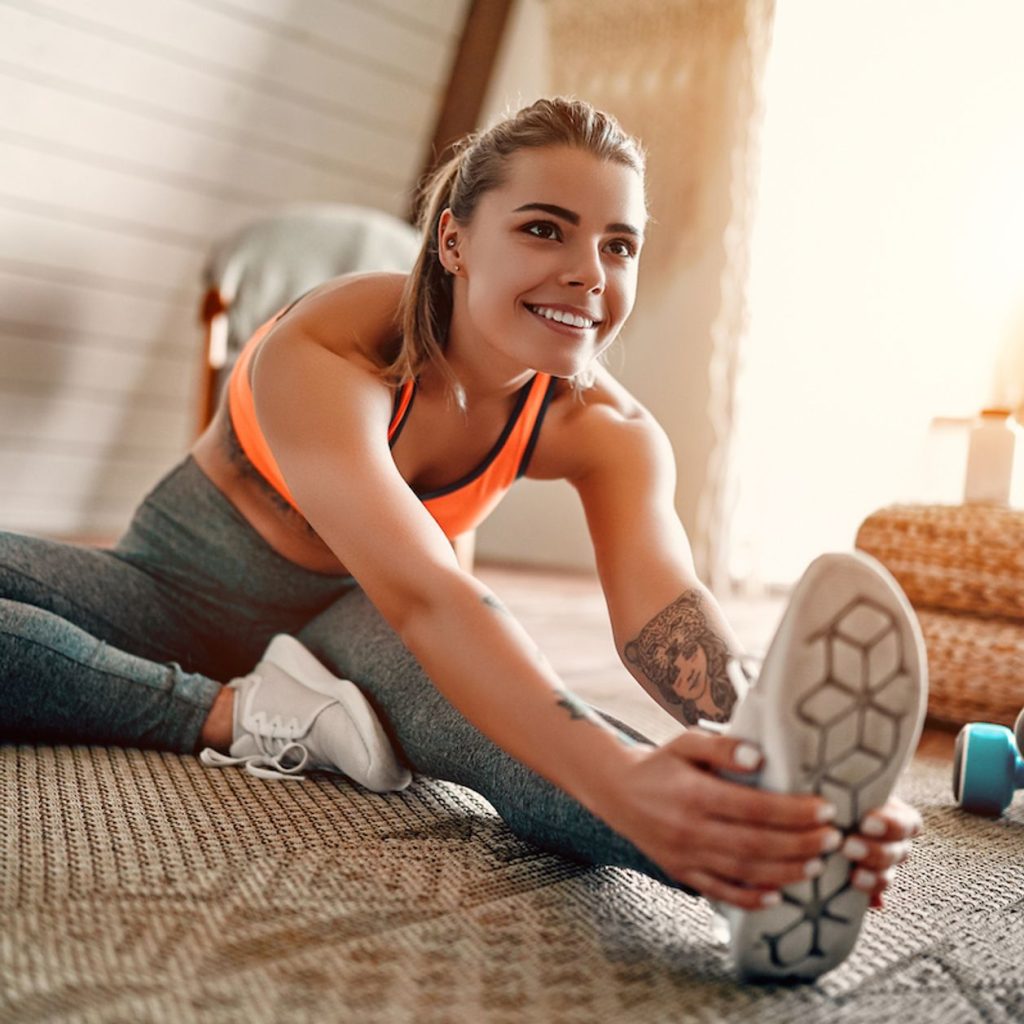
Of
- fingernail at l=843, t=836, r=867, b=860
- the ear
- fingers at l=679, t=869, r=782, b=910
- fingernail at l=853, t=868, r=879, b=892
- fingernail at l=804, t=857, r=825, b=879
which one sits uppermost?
the ear

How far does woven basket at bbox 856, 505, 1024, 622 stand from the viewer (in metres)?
1.64

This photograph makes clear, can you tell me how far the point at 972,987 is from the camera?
0.73 metres

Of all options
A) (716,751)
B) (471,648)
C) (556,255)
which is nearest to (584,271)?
(556,255)

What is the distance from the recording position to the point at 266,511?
1288 mm

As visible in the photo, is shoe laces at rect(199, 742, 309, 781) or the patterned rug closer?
the patterned rug

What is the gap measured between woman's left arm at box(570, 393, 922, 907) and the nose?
218 millimetres

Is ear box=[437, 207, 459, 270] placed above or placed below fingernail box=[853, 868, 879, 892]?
above

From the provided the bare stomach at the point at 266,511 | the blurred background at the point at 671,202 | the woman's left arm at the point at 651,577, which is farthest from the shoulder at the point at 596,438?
the blurred background at the point at 671,202

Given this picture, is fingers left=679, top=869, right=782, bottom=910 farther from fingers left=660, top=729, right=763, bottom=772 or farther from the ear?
the ear

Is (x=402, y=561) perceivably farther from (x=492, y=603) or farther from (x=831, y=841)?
(x=831, y=841)

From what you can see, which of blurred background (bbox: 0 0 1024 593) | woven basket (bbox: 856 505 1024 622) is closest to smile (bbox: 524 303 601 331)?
woven basket (bbox: 856 505 1024 622)

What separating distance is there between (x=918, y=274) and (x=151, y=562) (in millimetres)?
2175

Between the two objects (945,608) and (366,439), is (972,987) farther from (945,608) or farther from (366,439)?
(945,608)

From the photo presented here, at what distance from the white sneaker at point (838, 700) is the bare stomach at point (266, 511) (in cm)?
73
